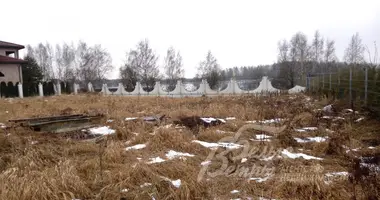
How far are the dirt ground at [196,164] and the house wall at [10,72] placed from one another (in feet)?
81.1

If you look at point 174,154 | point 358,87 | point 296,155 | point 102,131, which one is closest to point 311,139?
point 296,155

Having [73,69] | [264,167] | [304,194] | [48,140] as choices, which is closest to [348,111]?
[264,167]

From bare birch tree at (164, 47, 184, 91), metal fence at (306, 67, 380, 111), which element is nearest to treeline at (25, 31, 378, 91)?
bare birch tree at (164, 47, 184, 91)

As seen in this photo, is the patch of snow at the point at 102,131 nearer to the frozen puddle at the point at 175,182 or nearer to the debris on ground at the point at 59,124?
the debris on ground at the point at 59,124

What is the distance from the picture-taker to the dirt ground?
2.56 metres

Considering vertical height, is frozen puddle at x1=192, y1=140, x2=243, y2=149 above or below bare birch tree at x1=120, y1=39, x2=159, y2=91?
below

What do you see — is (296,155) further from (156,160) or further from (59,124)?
(59,124)

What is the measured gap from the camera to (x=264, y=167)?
3.27m

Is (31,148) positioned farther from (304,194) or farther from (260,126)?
(260,126)

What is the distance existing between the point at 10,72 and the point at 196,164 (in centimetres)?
2876

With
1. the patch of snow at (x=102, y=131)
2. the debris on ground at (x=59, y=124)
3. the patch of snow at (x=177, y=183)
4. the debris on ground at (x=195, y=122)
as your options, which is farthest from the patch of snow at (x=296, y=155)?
the debris on ground at (x=59, y=124)

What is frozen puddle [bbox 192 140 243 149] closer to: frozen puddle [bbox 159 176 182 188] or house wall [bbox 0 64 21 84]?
frozen puddle [bbox 159 176 182 188]

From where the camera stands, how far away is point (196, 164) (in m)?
3.38

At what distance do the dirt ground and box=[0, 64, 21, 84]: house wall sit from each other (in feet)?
81.1
